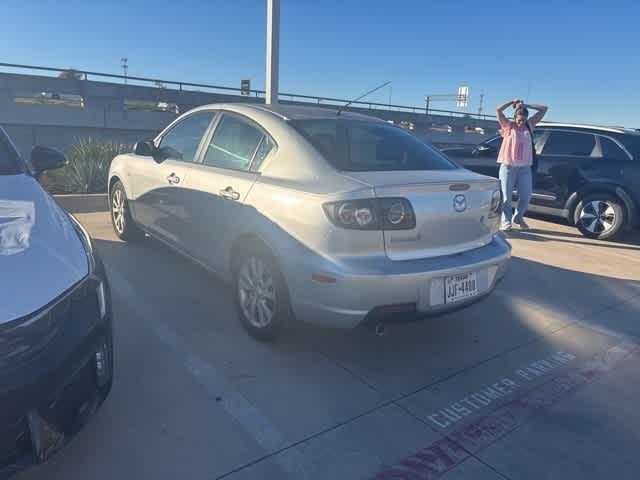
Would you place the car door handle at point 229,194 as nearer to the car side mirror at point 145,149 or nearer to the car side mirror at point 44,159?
the car side mirror at point 44,159

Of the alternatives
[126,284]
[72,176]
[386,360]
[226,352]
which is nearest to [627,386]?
[386,360]

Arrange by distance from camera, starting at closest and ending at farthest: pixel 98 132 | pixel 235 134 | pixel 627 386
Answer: pixel 627 386
pixel 235 134
pixel 98 132

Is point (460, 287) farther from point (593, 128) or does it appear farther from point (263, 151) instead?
point (593, 128)

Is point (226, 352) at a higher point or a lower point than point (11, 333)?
lower

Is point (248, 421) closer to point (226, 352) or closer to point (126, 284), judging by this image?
point (226, 352)

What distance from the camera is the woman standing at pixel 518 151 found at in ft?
21.7

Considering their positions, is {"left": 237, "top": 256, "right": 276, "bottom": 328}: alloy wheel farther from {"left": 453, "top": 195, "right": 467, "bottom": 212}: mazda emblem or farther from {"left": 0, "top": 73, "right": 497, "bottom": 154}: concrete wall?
{"left": 0, "top": 73, "right": 497, "bottom": 154}: concrete wall

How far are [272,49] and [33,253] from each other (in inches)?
242

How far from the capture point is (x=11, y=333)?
1644 millimetres

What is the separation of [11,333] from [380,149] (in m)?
2.46

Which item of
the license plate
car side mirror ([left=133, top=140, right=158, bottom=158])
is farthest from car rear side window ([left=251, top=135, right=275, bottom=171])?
car side mirror ([left=133, top=140, right=158, bottom=158])

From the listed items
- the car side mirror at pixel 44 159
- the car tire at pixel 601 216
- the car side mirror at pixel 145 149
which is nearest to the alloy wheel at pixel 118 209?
the car side mirror at pixel 145 149

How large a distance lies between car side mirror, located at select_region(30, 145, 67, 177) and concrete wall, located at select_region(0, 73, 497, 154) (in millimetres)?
10033

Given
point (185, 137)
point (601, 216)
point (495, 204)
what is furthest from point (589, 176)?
point (185, 137)
